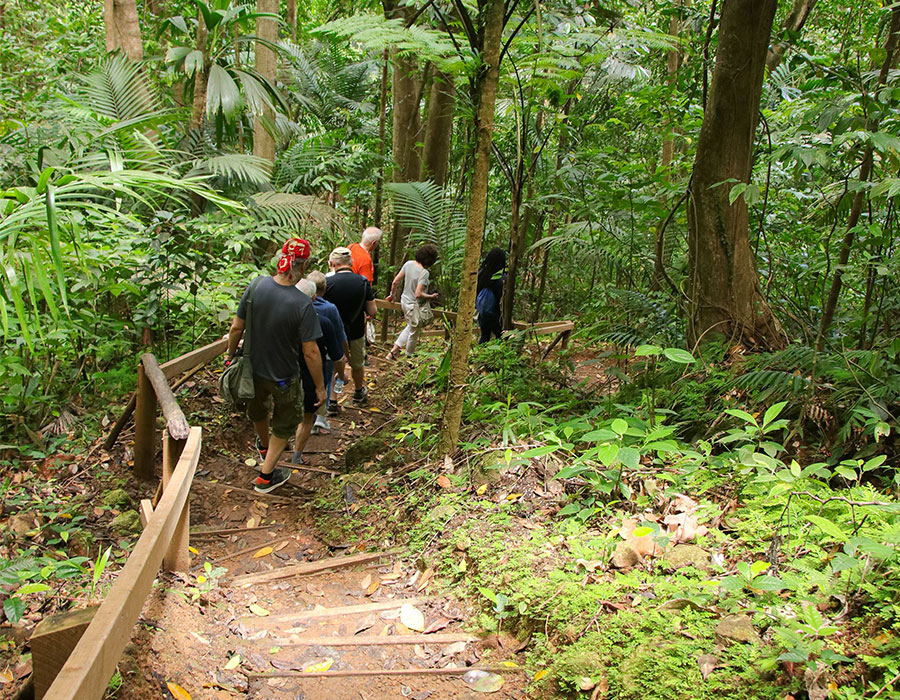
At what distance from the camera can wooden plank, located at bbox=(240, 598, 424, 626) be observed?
3184mm

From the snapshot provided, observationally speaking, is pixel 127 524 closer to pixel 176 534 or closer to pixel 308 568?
pixel 176 534

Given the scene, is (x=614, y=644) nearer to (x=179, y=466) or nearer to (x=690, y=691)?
(x=690, y=691)

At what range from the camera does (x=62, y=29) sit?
521 inches

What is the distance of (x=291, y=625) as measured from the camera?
3.16m

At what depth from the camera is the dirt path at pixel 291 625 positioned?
248cm

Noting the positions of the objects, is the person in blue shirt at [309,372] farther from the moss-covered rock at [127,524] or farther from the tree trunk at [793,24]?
the tree trunk at [793,24]

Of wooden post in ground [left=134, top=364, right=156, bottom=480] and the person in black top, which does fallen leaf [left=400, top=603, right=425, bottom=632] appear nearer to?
wooden post in ground [left=134, top=364, right=156, bottom=480]

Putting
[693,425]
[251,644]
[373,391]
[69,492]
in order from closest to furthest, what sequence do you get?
1. [251,644]
2. [693,425]
3. [69,492]
4. [373,391]

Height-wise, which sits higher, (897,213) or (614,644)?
(897,213)

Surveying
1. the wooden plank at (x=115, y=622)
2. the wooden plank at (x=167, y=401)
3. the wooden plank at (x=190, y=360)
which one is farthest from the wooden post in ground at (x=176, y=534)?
the wooden plank at (x=190, y=360)

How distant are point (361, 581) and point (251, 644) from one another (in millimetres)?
875

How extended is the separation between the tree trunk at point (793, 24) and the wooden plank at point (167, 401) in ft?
17.3

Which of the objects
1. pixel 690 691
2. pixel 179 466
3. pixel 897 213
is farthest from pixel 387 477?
pixel 897 213

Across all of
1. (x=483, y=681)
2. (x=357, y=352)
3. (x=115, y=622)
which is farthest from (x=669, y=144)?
(x=115, y=622)
